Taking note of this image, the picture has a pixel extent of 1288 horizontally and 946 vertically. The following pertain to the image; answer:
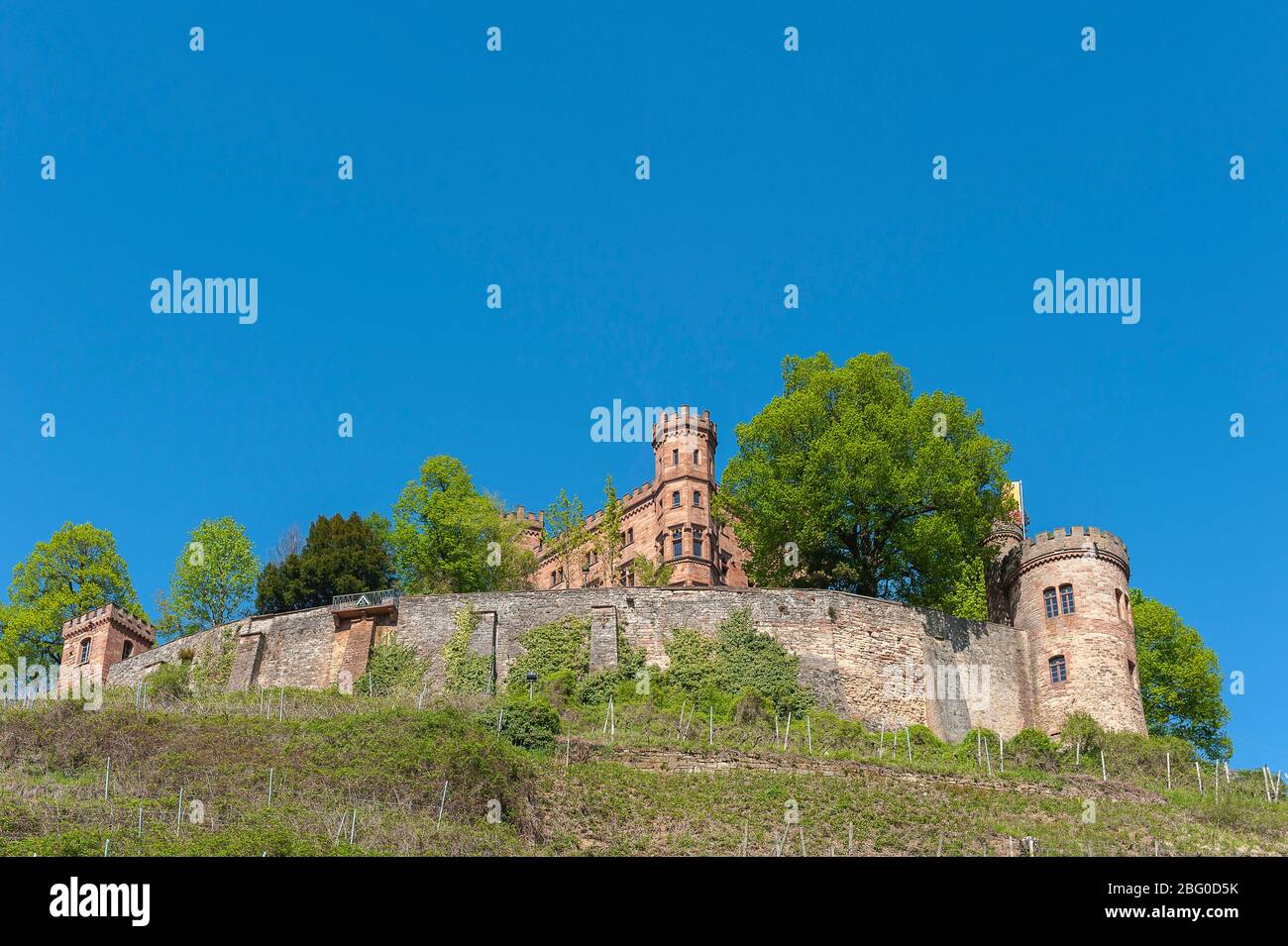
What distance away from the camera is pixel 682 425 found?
232 feet

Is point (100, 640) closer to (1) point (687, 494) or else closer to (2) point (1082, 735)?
(1) point (687, 494)

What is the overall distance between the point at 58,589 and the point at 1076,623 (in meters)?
41.8

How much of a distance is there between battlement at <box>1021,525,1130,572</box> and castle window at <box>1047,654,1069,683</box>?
3521mm

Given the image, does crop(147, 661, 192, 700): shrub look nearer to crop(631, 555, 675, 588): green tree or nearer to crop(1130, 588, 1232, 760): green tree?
crop(631, 555, 675, 588): green tree

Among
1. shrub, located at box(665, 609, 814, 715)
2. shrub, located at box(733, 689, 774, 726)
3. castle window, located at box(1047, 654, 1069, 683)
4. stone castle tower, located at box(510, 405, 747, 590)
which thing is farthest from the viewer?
stone castle tower, located at box(510, 405, 747, 590)

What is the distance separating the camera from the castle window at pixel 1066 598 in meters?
46.5

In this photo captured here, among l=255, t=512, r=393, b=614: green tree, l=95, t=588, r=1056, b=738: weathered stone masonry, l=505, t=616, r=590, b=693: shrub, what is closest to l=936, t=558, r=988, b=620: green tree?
l=95, t=588, r=1056, b=738: weathered stone masonry

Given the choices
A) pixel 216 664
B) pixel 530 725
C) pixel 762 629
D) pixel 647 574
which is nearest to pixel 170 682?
pixel 216 664

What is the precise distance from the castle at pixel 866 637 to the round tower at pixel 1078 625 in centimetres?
4

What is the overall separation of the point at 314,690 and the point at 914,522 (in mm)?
19960

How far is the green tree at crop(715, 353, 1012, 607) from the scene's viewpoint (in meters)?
48.1

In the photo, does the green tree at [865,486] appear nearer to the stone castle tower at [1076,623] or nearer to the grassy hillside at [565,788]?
the stone castle tower at [1076,623]
